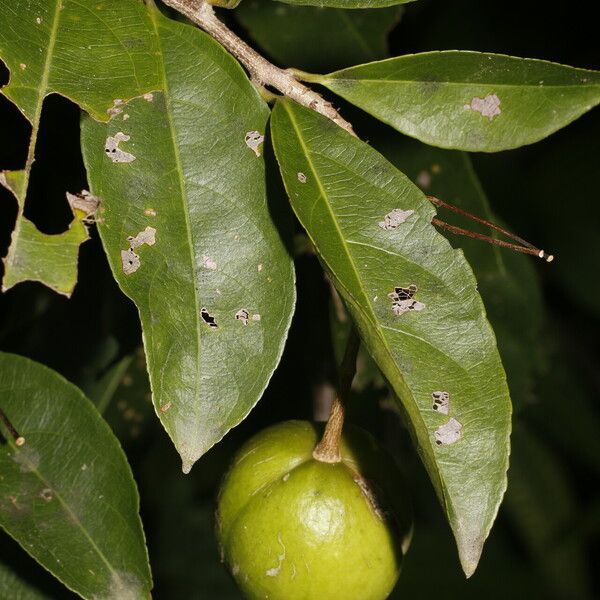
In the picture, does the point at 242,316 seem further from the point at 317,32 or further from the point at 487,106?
the point at 317,32

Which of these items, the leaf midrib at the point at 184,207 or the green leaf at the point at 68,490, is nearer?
the leaf midrib at the point at 184,207

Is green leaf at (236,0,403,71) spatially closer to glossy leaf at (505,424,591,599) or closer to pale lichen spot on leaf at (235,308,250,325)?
→ pale lichen spot on leaf at (235,308,250,325)

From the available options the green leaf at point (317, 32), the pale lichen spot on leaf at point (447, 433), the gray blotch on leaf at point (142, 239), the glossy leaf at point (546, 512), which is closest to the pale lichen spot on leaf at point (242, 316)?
the gray blotch on leaf at point (142, 239)

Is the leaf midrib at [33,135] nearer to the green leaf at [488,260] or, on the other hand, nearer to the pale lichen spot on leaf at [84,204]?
the pale lichen spot on leaf at [84,204]

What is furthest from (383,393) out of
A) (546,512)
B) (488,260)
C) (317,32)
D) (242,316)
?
(546,512)

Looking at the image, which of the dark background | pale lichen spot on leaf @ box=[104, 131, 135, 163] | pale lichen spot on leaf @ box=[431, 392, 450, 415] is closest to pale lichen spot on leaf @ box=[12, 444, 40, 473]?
the dark background

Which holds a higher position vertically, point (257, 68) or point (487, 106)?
point (257, 68)

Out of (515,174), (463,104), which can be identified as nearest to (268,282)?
(463,104)
